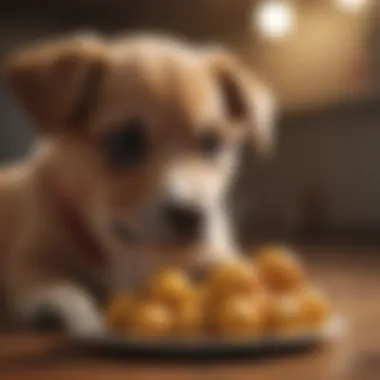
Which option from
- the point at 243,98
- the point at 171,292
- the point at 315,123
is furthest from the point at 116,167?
the point at 315,123

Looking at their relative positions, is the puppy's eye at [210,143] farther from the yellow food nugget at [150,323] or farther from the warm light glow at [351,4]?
the warm light glow at [351,4]

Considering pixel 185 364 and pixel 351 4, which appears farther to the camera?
pixel 351 4

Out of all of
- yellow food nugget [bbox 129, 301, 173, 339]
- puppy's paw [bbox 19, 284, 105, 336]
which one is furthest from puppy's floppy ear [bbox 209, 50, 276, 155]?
yellow food nugget [bbox 129, 301, 173, 339]

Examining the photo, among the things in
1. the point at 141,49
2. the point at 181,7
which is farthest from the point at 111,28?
the point at 141,49

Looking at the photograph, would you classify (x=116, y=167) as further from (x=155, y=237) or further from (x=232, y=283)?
(x=232, y=283)

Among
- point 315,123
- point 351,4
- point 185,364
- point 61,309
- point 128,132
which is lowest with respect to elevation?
point 185,364

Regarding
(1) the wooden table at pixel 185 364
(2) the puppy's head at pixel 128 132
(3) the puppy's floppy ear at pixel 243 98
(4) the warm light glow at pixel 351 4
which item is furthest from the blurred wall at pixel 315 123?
(1) the wooden table at pixel 185 364

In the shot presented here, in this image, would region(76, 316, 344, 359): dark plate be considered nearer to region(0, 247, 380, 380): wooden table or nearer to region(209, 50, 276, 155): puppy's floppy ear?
region(0, 247, 380, 380): wooden table
